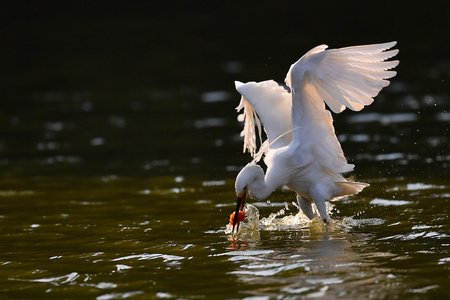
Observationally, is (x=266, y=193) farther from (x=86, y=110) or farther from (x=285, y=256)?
(x=86, y=110)

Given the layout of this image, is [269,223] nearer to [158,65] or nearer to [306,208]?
[306,208]

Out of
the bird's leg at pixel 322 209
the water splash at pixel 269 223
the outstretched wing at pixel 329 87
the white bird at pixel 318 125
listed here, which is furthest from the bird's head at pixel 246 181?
the bird's leg at pixel 322 209

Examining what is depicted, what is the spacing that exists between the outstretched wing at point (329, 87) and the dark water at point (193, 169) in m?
0.87

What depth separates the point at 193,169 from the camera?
1192 centimetres

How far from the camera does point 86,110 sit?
1748cm

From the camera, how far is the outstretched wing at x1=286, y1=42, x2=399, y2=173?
320 inches

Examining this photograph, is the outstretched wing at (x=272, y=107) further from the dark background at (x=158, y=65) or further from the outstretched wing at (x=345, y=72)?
the dark background at (x=158, y=65)

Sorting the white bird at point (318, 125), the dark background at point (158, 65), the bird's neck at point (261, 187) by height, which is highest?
the dark background at point (158, 65)

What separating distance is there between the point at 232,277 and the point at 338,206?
315cm

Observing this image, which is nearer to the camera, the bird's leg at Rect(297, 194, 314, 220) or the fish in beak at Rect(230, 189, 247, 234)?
the fish in beak at Rect(230, 189, 247, 234)

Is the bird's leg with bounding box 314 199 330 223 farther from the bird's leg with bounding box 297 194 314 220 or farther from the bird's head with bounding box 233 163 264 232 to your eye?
the bird's head with bounding box 233 163 264 232

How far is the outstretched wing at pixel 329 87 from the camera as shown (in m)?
8.12

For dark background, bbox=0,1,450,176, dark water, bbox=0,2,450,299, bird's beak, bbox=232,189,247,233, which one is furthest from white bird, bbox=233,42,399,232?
dark background, bbox=0,1,450,176

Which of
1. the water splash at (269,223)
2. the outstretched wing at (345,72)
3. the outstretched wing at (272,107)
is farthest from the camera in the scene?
the outstretched wing at (272,107)
